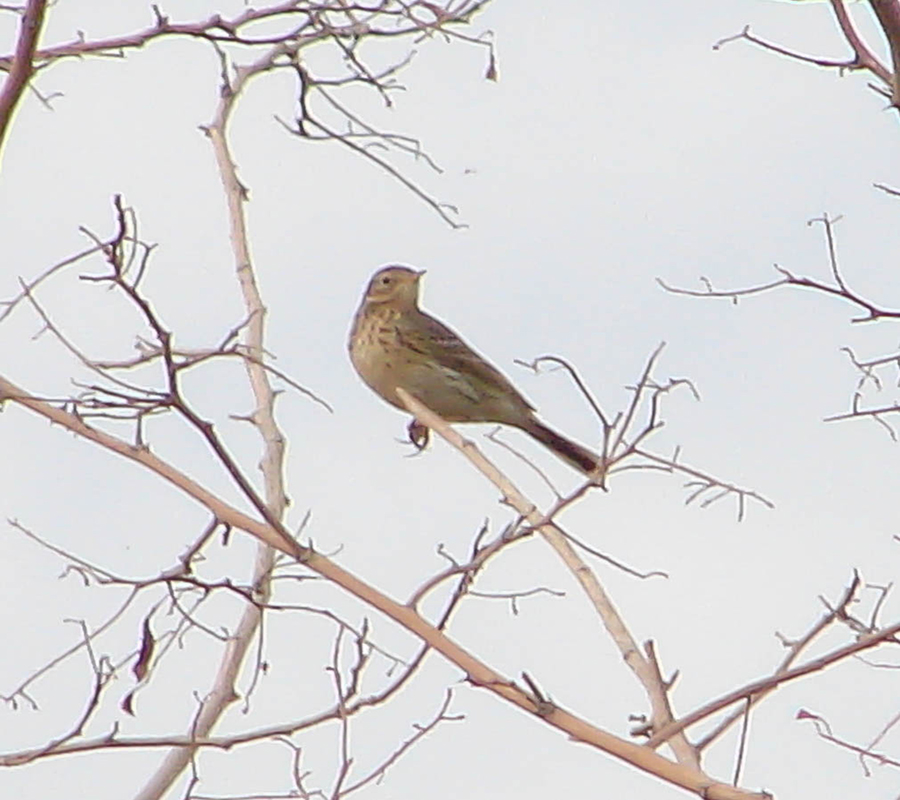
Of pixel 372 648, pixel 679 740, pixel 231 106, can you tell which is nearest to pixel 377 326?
pixel 231 106

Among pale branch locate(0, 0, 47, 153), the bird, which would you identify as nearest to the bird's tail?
the bird

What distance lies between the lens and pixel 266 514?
3.24m

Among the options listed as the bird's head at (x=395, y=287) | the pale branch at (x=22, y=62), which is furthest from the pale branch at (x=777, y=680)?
the bird's head at (x=395, y=287)

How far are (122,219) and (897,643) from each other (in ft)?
4.73

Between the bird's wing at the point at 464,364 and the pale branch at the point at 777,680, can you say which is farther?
the bird's wing at the point at 464,364

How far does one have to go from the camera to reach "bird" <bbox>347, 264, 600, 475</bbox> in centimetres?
773

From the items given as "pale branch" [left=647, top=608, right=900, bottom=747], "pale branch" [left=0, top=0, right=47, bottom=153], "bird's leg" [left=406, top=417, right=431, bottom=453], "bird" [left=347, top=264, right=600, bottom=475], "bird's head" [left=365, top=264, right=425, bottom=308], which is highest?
"bird's head" [left=365, top=264, right=425, bottom=308]

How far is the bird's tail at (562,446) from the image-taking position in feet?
24.7

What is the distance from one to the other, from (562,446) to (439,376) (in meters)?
0.60

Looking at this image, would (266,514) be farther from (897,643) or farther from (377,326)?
(377,326)

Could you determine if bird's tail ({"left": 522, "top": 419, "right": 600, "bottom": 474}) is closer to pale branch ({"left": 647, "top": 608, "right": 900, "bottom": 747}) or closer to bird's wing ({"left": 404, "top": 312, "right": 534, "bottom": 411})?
bird's wing ({"left": 404, "top": 312, "right": 534, "bottom": 411})

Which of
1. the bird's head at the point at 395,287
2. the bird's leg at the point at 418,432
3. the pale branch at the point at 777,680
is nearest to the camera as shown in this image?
the pale branch at the point at 777,680

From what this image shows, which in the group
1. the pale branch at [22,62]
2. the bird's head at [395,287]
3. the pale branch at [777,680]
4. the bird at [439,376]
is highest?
the bird's head at [395,287]

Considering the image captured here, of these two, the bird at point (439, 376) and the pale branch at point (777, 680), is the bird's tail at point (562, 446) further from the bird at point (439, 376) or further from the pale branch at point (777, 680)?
the pale branch at point (777, 680)
